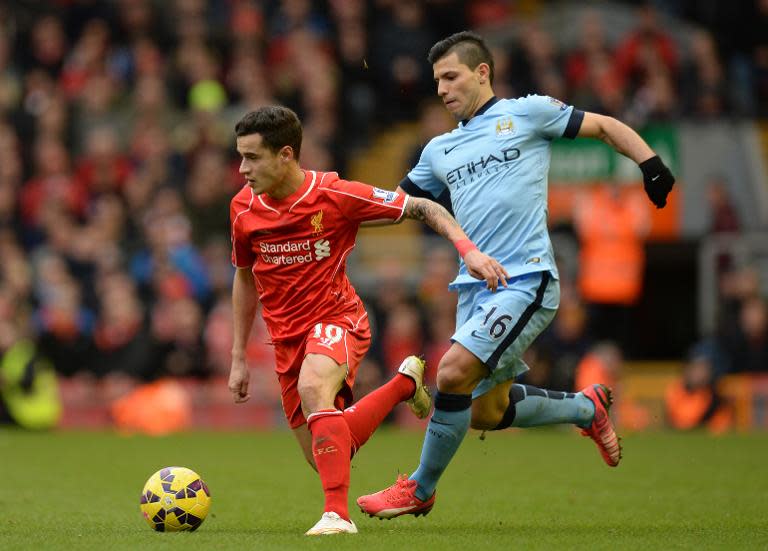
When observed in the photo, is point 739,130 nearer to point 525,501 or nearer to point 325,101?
point 325,101

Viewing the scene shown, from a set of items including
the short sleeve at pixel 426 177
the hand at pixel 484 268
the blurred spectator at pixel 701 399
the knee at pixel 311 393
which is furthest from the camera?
the blurred spectator at pixel 701 399

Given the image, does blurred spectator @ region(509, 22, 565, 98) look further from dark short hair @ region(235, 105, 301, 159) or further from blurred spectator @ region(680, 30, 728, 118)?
dark short hair @ region(235, 105, 301, 159)

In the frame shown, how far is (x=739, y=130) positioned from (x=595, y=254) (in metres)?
2.85

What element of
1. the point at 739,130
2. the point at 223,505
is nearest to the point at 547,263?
the point at 223,505

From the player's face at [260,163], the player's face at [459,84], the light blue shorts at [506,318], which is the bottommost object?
the light blue shorts at [506,318]

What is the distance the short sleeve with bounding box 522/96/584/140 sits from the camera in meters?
7.75

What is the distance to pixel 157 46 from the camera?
2094cm

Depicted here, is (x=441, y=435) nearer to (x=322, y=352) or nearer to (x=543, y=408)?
(x=543, y=408)

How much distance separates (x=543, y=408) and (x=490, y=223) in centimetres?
113

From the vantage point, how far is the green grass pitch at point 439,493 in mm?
7027

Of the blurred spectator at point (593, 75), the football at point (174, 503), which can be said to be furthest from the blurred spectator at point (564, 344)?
the football at point (174, 503)

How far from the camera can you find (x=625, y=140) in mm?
7629

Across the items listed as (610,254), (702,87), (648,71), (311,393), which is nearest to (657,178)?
(311,393)

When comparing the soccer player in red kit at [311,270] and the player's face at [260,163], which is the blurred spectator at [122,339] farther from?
the player's face at [260,163]
